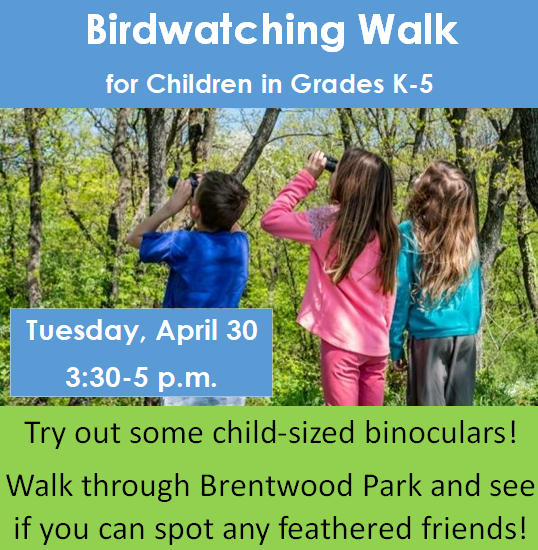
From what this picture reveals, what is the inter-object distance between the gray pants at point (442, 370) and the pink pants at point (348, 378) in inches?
11.3

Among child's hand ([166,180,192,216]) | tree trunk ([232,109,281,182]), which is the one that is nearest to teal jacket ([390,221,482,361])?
child's hand ([166,180,192,216])

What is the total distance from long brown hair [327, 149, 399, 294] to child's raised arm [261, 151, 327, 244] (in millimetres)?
152

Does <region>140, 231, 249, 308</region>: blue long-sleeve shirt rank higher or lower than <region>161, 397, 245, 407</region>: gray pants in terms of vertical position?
higher

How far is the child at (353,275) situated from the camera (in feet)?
13.6

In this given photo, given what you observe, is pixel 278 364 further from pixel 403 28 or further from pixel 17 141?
pixel 403 28

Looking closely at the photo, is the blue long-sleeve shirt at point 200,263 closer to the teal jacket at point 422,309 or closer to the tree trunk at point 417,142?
the teal jacket at point 422,309

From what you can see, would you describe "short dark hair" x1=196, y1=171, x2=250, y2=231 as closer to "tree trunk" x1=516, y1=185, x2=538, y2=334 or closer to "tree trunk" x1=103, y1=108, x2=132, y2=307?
"tree trunk" x1=103, y1=108, x2=132, y2=307

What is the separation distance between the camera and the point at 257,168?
79.9 feet

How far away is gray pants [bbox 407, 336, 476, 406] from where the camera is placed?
445 cm

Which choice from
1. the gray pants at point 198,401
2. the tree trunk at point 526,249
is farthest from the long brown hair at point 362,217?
the tree trunk at point 526,249

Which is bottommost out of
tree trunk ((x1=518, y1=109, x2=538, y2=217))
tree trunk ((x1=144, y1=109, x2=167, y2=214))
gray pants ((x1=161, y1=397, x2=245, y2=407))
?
gray pants ((x1=161, y1=397, x2=245, y2=407))

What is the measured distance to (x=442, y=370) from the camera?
4.48m

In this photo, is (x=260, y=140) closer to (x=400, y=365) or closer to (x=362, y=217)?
(x=400, y=365)
